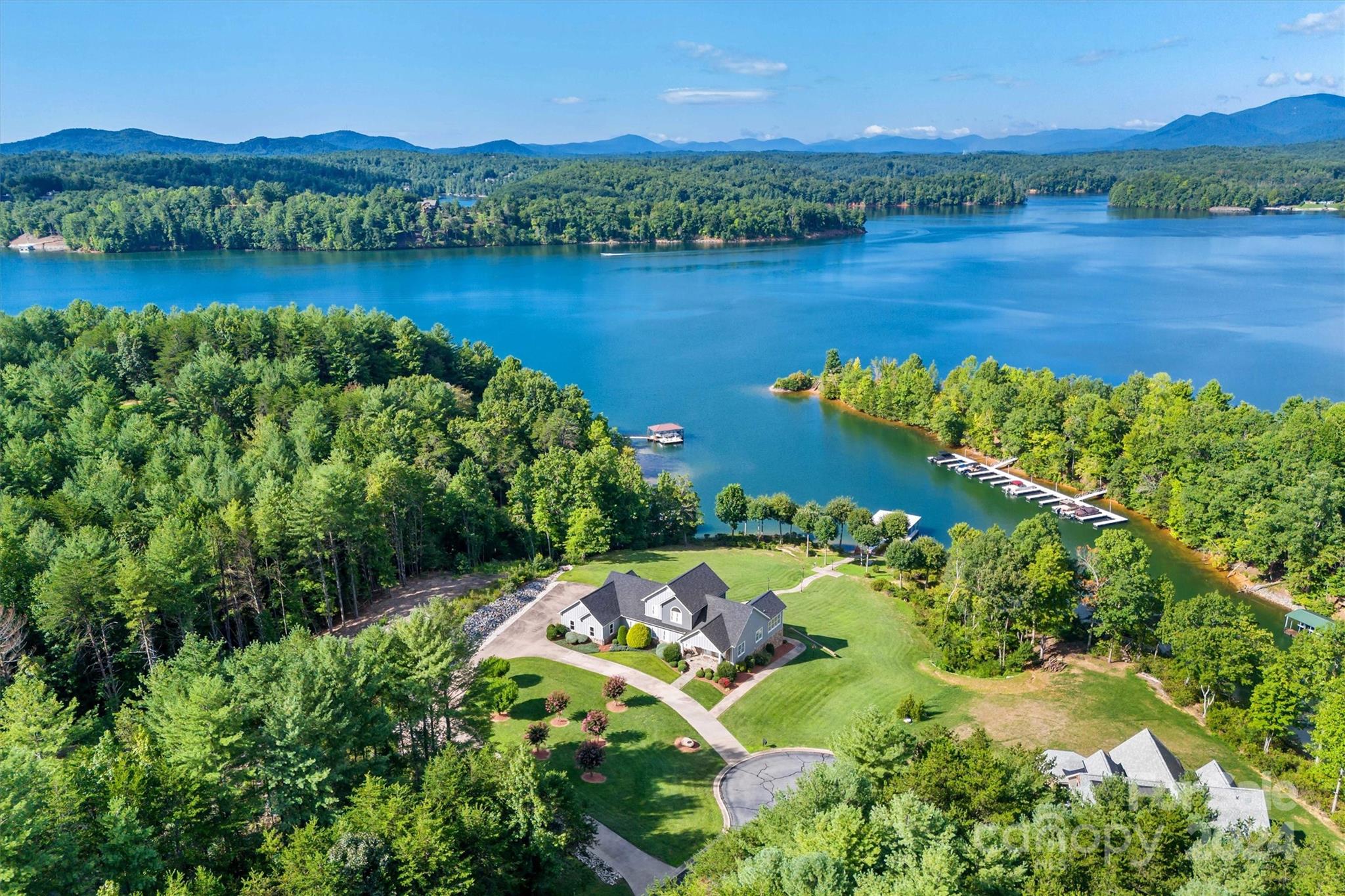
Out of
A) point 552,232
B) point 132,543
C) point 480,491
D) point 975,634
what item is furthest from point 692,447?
point 552,232

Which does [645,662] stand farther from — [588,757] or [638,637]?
[588,757]

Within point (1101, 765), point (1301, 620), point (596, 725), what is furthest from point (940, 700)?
point (1301, 620)

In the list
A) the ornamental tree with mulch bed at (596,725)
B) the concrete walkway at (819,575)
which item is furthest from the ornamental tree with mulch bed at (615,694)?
the concrete walkway at (819,575)

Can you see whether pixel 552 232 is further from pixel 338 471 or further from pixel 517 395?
pixel 338 471

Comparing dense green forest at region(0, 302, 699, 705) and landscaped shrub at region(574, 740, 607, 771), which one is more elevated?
dense green forest at region(0, 302, 699, 705)

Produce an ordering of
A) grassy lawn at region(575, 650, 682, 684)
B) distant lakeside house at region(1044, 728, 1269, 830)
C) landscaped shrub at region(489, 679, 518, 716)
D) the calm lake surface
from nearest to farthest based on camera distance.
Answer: distant lakeside house at region(1044, 728, 1269, 830), landscaped shrub at region(489, 679, 518, 716), grassy lawn at region(575, 650, 682, 684), the calm lake surface

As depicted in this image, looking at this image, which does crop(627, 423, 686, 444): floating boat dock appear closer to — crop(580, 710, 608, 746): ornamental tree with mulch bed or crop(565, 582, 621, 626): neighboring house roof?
A: crop(565, 582, 621, 626): neighboring house roof

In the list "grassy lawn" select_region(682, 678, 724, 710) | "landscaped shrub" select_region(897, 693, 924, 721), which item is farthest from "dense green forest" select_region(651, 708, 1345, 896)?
"grassy lawn" select_region(682, 678, 724, 710)

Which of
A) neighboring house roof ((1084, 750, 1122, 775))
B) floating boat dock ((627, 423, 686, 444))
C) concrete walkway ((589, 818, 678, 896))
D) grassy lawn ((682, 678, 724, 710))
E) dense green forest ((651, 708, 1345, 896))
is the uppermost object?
dense green forest ((651, 708, 1345, 896))
